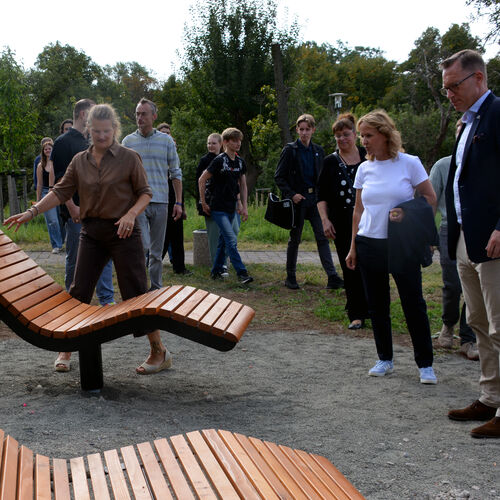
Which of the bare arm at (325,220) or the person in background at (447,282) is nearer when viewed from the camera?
the person in background at (447,282)

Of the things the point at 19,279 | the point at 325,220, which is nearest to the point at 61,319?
the point at 19,279

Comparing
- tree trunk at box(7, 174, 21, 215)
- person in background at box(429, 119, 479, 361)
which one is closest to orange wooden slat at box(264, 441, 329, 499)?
person in background at box(429, 119, 479, 361)

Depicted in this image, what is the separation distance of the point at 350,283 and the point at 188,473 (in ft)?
15.9

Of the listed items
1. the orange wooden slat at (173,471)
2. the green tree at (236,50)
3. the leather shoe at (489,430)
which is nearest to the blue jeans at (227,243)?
the leather shoe at (489,430)

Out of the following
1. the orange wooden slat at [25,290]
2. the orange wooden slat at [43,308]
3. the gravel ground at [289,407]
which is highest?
the orange wooden slat at [25,290]

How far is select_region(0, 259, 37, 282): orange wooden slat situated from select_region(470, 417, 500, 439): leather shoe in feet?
11.0

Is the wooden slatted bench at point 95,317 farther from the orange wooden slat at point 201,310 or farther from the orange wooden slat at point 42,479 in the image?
the orange wooden slat at point 42,479

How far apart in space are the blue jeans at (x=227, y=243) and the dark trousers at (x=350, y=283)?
2218 mm

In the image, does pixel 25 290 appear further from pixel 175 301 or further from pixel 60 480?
pixel 60 480

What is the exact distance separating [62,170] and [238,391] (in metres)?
3.06

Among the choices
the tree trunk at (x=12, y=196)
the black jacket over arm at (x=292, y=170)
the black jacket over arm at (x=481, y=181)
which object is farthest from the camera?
the tree trunk at (x=12, y=196)

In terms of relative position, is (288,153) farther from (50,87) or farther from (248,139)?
(50,87)

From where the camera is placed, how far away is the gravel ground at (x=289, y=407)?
363cm

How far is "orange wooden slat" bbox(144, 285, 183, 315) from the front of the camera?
4355mm
